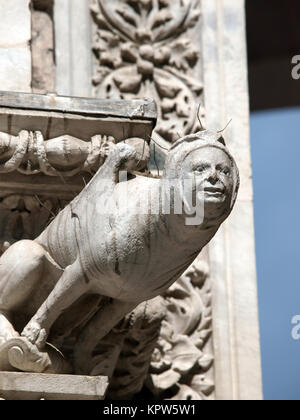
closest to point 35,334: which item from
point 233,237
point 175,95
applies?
point 233,237

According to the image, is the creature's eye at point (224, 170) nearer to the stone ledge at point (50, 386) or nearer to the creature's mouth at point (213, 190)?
the creature's mouth at point (213, 190)

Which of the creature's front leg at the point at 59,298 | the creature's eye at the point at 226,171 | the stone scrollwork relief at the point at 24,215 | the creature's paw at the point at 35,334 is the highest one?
the creature's eye at the point at 226,171

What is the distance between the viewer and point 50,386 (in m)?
3.18

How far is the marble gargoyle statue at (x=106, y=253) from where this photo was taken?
3.11 m

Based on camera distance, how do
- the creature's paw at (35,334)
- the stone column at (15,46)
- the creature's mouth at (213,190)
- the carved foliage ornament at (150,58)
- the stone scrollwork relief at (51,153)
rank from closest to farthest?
the creature's mouth at (213,190)
the creature's paw at (35,334)
the stone scrollwork relief at (51,153)
the stone column at (15,46)
the carved foliage ornament at (150,58)

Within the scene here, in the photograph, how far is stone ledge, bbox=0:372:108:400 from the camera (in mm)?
3166

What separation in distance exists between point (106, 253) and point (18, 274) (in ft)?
0.71

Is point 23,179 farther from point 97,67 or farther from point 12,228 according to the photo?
point 97,67

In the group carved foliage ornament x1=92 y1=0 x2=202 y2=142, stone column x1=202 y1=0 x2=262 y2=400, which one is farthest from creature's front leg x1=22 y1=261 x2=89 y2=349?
carved foliage ornament x1=92 y1=0 x2=202 y2=142

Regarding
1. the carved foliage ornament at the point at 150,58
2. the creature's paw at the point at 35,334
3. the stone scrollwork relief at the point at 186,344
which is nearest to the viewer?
the creature's paw at the point at 35,334

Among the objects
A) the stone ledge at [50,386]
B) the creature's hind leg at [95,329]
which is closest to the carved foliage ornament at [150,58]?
the creature's hind leg at [95,329]

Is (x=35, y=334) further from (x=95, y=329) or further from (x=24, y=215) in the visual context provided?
(x=24, y=215)

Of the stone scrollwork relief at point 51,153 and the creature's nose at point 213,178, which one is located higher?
the stone scrollwork relief at point 51,153
